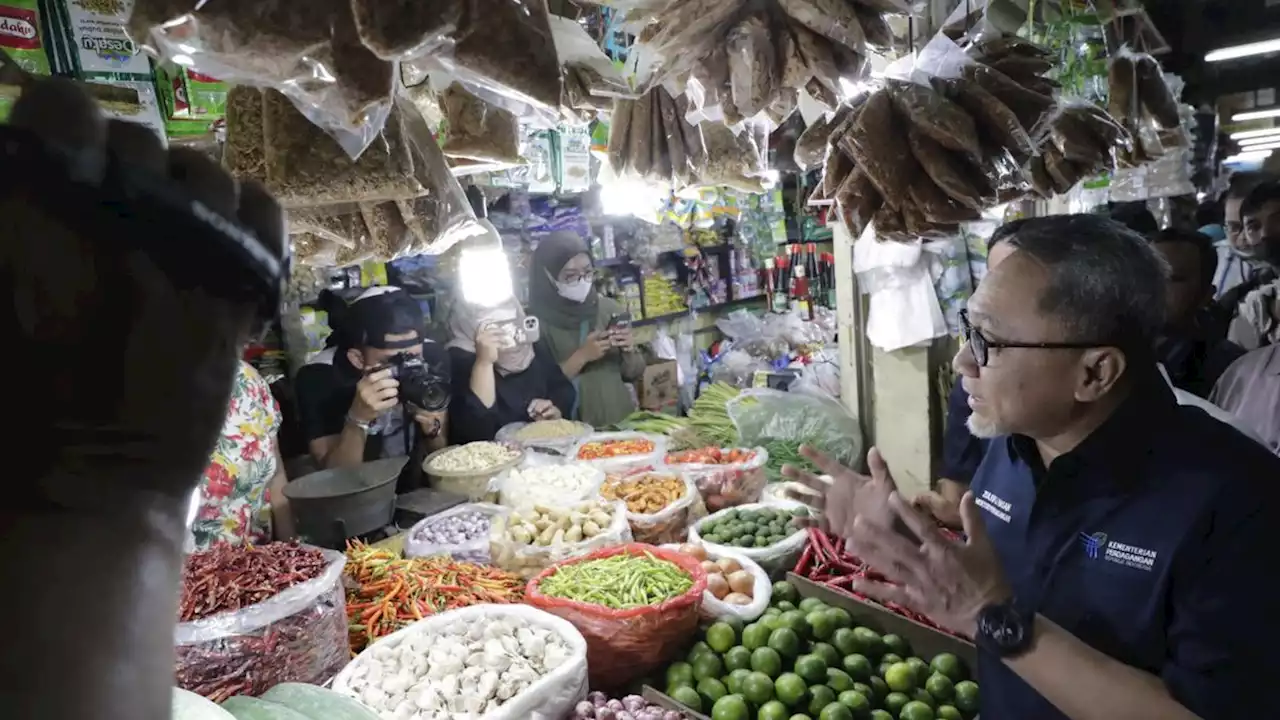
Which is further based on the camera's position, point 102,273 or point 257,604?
point 257,604

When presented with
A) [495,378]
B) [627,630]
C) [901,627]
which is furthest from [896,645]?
[495,378]

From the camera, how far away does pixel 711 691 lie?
2096 mm

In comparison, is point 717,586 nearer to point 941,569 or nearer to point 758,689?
point 758,689

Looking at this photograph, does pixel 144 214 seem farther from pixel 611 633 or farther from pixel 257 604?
pixel 611 633

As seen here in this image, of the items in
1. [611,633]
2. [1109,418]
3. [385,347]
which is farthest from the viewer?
[385,347]

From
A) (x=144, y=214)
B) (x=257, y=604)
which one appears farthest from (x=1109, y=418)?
(x=257, y=604)

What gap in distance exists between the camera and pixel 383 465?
2.78 meters

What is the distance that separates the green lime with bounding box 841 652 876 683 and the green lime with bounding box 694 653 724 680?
0.38 meters

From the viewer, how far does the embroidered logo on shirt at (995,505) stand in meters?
1.85

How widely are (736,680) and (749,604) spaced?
31 cm

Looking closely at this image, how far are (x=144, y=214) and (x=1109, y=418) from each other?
1.74 metres

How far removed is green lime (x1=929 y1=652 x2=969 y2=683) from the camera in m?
2.22

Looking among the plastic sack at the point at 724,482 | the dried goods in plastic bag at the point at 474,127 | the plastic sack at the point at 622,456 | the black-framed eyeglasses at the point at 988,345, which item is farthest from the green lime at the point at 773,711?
the dried goods in plastic bag at the point at 474,127

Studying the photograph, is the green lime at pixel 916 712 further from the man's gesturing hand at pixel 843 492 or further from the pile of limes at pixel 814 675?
the man's gesturing hand at pixel 843 492
